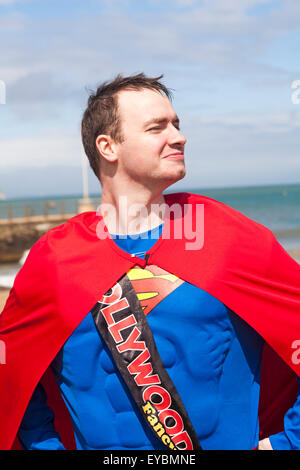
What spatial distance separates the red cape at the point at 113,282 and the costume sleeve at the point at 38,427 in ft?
0.17

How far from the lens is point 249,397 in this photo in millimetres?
2322

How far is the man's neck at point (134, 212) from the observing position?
7.50ft

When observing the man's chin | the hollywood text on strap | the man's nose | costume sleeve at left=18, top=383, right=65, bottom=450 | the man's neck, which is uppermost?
the man's nose

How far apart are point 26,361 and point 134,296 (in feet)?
2.05

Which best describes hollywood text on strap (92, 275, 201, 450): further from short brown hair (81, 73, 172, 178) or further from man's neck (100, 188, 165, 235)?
short brown hair (81, 73, 172, 178)

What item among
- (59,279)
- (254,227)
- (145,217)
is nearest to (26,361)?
(59,279)

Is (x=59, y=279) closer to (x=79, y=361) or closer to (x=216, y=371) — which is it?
(x=79, y=361)

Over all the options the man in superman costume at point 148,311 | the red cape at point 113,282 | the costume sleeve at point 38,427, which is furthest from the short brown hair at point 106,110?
the costume sleeve at point 38,427

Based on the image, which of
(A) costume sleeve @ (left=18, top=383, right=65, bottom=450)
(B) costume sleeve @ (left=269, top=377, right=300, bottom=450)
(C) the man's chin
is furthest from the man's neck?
(B) costume sleeve @ (left=269, top=377, right=300, bottom=450)

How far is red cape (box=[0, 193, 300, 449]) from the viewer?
7.30 feet

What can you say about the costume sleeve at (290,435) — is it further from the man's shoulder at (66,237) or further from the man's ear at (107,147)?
the man's ear at (107,147)

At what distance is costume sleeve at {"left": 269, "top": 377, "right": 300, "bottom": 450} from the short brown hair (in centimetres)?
140

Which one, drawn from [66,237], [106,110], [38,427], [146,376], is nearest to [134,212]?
[66,237]
